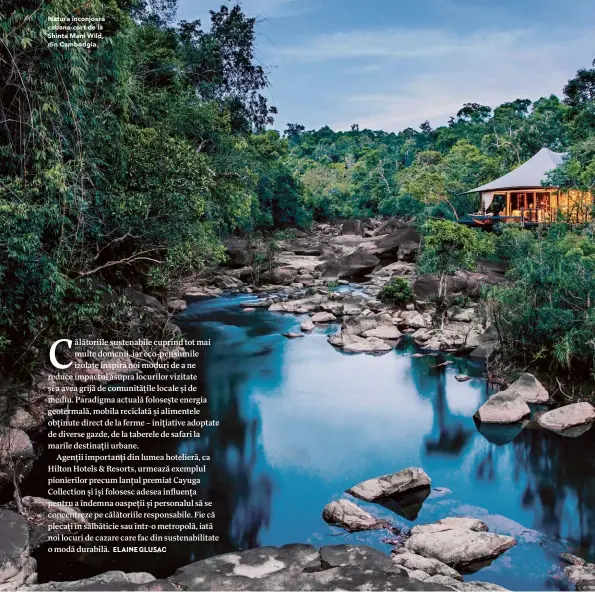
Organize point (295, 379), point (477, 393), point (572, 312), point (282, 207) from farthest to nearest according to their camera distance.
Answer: point (282, 207), point (295, 379), point (477, 393), point (572, 312)

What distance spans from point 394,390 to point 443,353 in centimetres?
277

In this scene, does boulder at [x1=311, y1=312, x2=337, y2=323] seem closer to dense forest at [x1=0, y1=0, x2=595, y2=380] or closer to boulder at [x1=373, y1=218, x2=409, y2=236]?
dense forest at [x1=0, y1=0, x2=595, y2=380]

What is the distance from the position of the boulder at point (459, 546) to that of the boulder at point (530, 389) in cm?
455

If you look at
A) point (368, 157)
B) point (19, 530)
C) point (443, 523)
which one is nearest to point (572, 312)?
point (443, 523)

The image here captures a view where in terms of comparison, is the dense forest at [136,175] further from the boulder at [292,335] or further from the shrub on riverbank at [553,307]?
the boulder at [292,335]

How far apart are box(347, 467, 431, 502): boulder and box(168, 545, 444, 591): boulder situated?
197cm

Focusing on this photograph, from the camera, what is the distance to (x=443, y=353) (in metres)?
14.1

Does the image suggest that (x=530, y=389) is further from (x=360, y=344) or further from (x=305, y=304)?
(x=305, y=304)

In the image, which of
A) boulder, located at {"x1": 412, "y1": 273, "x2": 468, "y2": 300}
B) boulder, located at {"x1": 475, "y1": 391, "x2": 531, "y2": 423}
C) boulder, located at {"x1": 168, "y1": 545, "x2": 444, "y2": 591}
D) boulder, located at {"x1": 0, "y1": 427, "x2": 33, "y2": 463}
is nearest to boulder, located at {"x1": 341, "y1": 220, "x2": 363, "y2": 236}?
boulder, located at {"x1": 412, "y1": 273, "x2": 468, "y2": 300}

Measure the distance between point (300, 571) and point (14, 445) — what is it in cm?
460

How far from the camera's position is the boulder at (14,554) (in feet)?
16.7

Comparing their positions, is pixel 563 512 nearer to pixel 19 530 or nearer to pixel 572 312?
pixel 572 312

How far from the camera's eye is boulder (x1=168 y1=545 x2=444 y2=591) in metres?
4.42

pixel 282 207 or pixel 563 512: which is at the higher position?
pixel 282 207
